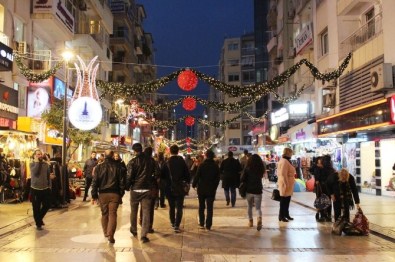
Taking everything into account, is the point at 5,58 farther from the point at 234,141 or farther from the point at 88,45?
the point at 234,141

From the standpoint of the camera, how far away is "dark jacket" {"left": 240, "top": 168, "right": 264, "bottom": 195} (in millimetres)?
11820

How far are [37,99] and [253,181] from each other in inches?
616

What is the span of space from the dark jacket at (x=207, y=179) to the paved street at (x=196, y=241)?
924 millimetres

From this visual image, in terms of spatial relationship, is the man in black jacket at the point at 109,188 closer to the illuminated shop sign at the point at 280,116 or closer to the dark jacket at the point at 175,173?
the dark jacket at the point at 175,173

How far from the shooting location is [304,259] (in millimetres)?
8453

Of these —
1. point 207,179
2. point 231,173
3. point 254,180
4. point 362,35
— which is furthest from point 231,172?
point 362,35

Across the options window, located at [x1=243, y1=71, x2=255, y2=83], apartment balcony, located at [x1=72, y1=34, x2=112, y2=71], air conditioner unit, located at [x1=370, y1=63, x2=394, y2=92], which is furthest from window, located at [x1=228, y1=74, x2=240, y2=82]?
air conditioner unit, located at [x1=370, y1=63, x2=394, y2=92]

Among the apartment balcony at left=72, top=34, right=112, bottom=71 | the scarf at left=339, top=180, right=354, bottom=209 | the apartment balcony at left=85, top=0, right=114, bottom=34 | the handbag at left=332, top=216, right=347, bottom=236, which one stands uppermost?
the apartment balcony at left=85, top=0, right=114, bottom=34

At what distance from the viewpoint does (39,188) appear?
11875mm

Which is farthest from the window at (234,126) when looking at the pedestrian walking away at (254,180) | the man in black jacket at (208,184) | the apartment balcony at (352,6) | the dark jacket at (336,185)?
the man in black jacket at (208,184)

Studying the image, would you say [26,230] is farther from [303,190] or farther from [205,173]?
[303,190]

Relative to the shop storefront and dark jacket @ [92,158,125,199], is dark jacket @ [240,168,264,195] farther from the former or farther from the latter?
the shop storefront

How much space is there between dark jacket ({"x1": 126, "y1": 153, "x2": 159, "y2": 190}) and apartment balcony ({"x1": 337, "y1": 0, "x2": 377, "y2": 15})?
51.0 feet

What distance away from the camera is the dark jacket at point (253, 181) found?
38.8 feet
